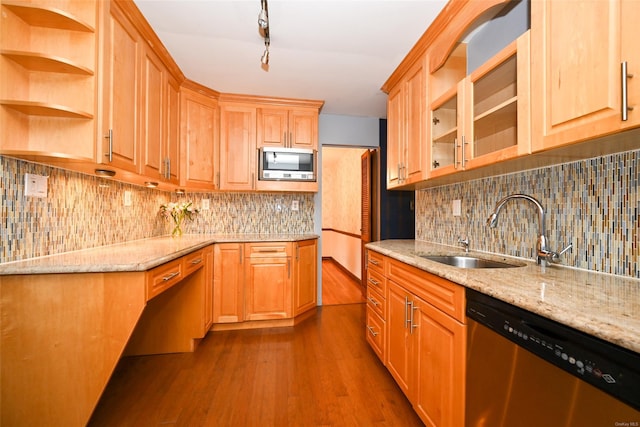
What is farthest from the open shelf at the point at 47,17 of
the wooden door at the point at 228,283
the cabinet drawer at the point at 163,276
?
the wooden door at the point at 228,283

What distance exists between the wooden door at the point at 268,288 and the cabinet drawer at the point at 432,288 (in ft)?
4.36

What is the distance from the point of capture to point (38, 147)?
4.60ft

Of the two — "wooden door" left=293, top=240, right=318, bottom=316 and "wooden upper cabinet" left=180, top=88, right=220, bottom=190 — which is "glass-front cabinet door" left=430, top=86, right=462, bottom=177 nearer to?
"wooden door" left=293, top=240, right=318, bottom=316

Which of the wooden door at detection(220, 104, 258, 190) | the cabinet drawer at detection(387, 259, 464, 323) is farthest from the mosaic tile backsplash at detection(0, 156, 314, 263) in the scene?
the cabinet drawer at detection(387, 259, 464, 323)

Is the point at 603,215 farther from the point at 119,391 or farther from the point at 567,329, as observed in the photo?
the point at 119,391

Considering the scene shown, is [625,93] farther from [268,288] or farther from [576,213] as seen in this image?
[268,288]

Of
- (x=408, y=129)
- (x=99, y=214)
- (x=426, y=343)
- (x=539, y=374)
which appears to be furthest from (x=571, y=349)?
(x=99, y=214)

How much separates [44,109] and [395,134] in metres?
2.34

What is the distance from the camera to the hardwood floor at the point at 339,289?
3.67m

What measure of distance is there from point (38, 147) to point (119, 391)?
5.18 feet

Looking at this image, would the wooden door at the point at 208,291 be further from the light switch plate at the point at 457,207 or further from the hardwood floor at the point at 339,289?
the light switch plate at the point at 457,207

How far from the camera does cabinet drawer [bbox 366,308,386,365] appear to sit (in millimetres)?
1973

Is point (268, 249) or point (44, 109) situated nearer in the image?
point (44, 109)

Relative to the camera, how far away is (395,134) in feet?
7.90
